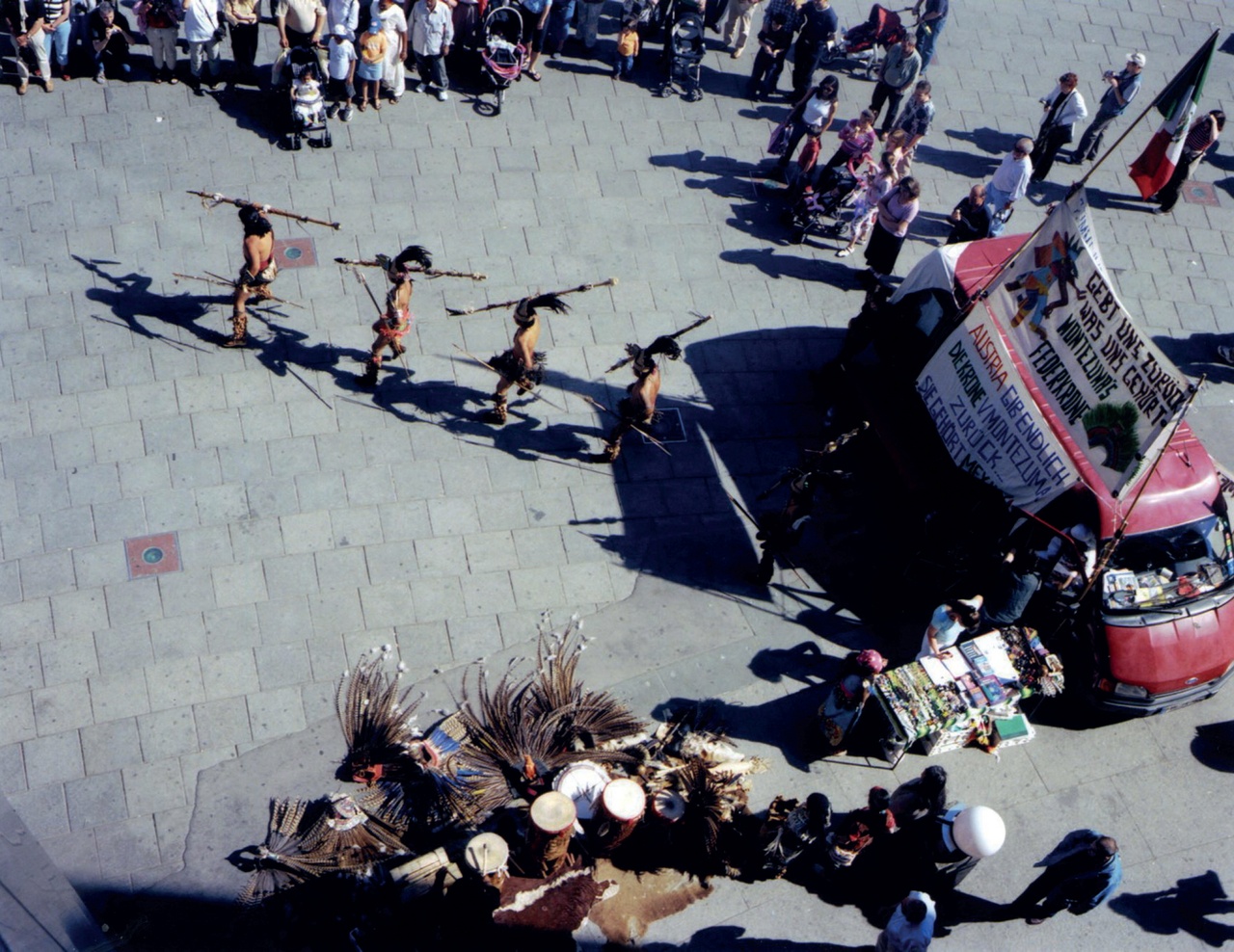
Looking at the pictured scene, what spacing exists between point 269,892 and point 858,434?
7.30 m

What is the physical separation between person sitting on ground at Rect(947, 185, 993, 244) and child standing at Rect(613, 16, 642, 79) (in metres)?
4.95

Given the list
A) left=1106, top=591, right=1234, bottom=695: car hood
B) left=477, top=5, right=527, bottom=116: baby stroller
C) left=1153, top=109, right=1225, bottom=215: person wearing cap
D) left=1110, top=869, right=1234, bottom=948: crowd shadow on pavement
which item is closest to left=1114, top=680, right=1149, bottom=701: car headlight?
left=1106, top=591, right=1234, bottom=695: car hood

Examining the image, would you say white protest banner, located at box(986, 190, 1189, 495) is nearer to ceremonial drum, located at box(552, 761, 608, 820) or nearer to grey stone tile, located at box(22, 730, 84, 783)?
ceremonial drum, located at box(552, 761, 608, 820)

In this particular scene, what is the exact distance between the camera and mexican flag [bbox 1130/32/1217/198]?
11.4 meters

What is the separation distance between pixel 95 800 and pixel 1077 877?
26.0 ft

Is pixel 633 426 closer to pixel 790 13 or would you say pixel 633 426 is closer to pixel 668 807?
pixel 668 807

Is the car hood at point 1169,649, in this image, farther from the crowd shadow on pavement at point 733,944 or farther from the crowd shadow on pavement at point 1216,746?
the crowd shadow on pavement at point 733,944

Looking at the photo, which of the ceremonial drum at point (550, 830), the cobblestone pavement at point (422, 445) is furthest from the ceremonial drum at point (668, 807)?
the cobblestone pavement at point (422, 445)

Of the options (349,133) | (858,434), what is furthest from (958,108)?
(349,133)

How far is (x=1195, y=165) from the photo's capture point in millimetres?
16703

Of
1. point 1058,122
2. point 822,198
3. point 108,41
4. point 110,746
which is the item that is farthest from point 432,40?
point 110,746

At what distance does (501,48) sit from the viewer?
15805 mm

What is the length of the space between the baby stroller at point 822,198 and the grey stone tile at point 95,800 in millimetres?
10100

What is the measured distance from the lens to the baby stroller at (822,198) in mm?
15266
